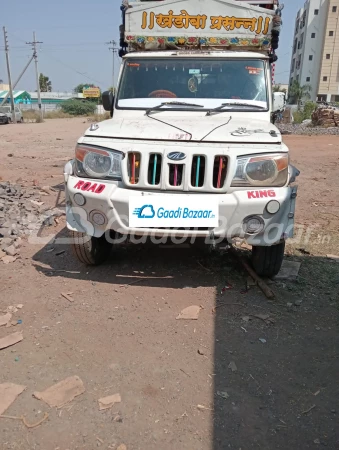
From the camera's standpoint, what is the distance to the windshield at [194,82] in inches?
170

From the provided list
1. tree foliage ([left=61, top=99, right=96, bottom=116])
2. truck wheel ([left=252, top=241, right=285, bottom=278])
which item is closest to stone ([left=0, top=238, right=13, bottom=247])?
truck wheel ([left=252, top=241, right=285, bottom=278])

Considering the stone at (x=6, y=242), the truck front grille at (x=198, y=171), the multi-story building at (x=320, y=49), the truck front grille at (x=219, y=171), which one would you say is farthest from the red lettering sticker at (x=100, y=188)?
the multi-story building at (x=320, y=49)

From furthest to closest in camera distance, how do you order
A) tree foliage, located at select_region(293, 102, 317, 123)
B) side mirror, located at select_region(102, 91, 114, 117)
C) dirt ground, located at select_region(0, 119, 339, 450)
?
tree foliage, located at select_region(293, 102, 317, 123) → side mirror, located at select_region(102, 91, 114, 117) → dirt ground, located at select_region(0, 119, 339, 450)

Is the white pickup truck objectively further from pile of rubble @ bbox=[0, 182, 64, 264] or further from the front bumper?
pile of rubble @ bbox=[0, 182, 64, 264]

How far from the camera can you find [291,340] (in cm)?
293

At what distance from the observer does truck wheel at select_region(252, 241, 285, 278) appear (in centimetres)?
358

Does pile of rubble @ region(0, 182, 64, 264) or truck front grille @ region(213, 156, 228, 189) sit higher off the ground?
truck front grille @ region(213, 156, 228, 189)

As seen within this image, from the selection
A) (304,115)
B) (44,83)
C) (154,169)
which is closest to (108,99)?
(154,169)

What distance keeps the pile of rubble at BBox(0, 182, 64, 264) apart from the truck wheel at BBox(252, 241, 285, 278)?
8.51ft

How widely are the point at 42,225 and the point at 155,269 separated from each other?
2.05m

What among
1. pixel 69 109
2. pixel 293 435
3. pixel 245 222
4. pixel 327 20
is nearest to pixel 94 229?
pixel 245 222

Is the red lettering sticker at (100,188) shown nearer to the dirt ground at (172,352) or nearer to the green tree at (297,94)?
the dirt ground at (172,352)

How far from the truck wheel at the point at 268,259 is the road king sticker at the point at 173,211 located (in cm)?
71

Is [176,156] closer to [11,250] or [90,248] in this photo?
[90,248]
